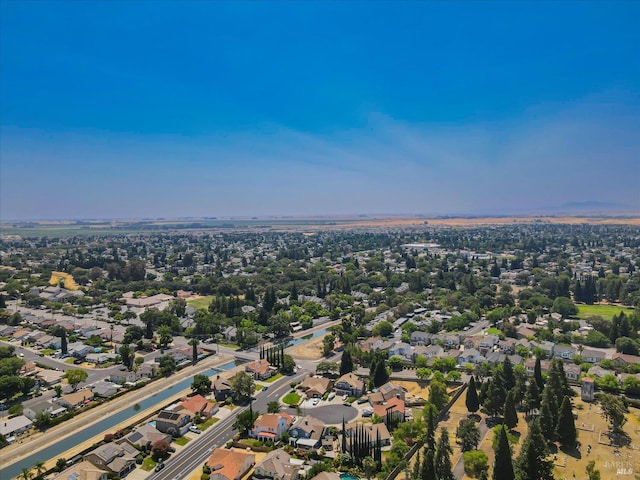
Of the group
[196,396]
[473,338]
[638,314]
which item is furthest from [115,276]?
[638,314]

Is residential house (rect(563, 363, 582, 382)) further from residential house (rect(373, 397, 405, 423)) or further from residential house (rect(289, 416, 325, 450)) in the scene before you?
residential house (rect(289, 416, 325, 450))

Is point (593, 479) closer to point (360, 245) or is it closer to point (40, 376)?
point (40, 376)

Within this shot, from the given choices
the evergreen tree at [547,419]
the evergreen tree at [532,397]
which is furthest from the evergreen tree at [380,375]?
the evergreen tree at [547,419]

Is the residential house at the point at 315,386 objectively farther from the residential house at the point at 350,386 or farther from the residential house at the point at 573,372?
the residential house at the point at 573,372

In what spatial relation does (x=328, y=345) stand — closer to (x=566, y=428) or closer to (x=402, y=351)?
(x=402, y=351)

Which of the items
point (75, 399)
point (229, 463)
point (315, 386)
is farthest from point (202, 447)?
point (75, 399)

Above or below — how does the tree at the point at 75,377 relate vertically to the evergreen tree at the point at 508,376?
below

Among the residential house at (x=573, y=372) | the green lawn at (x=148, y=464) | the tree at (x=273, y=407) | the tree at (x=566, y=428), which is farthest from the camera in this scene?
the residential house at (x=573, y=372)
